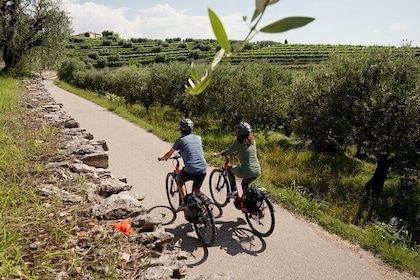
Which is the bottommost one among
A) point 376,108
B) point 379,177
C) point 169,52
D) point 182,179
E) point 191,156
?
point 379,177

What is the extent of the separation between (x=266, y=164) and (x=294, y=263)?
23.7 feet

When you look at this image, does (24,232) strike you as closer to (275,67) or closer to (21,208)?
(21,208)

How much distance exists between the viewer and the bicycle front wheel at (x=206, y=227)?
231 inches

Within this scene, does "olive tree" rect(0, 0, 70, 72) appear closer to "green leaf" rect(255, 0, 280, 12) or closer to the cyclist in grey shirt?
the cyclist in grey shirt

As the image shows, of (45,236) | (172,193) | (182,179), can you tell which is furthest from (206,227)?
(45,236)

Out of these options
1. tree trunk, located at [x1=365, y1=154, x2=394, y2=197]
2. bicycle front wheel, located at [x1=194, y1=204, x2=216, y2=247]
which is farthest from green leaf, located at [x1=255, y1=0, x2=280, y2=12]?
tree trunk, located at [x1=365, y1=154, x2=394, y2=197]

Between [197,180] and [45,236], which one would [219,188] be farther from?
[45,236]

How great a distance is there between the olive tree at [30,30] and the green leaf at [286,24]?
36.5 meters

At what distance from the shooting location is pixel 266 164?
42.1 feet

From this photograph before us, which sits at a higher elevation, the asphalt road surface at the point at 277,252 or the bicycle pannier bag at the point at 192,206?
the bicycle pannier bag at the point at 192,206

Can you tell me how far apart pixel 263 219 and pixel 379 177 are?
7520 mm

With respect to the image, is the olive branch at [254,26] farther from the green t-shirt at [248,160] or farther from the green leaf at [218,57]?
the green t-shirt at [248,160]

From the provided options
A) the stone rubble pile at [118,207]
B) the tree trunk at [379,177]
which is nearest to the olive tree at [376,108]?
the tree trunk at [379,177]

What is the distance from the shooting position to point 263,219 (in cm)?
650
